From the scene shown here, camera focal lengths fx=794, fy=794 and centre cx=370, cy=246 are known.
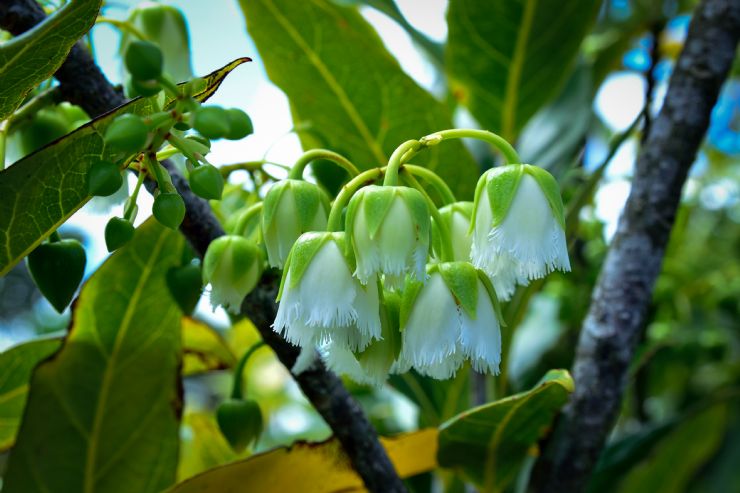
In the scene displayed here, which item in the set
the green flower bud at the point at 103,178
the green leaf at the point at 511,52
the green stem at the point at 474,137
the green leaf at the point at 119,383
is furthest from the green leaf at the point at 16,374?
the green leaf at the point at 511,52

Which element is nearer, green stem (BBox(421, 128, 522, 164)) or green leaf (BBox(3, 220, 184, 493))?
green stem (BBox(421, 128, 522, 164))

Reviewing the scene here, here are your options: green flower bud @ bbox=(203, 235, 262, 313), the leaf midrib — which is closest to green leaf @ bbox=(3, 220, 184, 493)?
the leaf midrib

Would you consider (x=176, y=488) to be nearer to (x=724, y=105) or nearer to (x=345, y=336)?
(x=345, y=336)

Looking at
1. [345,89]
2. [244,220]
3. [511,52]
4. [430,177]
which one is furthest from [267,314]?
[511,52]

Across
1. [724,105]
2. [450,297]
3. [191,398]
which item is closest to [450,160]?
[450,297]

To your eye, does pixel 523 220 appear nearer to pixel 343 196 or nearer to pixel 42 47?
pixel 343 196

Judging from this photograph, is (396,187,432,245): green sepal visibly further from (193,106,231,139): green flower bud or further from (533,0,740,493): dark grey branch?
(533,0,740,493): dark grey branch
